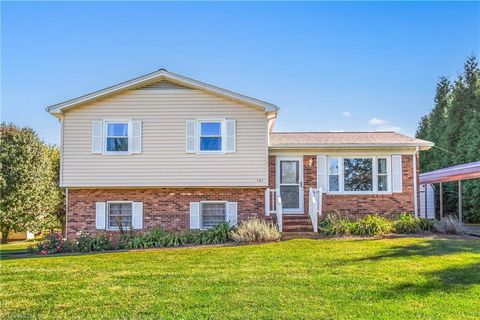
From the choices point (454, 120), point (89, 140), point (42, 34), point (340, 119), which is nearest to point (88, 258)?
point (89, 140)

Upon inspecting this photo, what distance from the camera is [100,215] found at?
15.0 metres

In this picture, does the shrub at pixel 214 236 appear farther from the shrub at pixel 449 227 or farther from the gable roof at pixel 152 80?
the shrub at pixel 449 227

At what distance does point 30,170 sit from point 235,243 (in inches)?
523

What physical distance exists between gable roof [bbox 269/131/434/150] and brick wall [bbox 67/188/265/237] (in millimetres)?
2145

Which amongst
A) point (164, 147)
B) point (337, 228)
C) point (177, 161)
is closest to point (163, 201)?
point (177, 161)

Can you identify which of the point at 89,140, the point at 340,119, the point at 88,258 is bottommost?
the point at 88,258

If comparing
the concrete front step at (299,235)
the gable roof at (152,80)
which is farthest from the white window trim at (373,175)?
the gable roof at (152,80)

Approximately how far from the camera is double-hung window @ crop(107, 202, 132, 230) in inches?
604

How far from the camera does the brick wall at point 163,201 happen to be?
1501 centimetres

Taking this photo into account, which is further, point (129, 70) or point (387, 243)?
point (129, 70)

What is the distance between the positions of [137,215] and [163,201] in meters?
1.01

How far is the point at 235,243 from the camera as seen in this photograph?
1259cm

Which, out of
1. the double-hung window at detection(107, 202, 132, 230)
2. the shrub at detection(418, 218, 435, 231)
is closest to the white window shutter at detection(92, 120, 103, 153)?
the double-hung window at detection(107, 202, 132, 230)

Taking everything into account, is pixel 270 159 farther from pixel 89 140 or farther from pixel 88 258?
pixel 88 258
